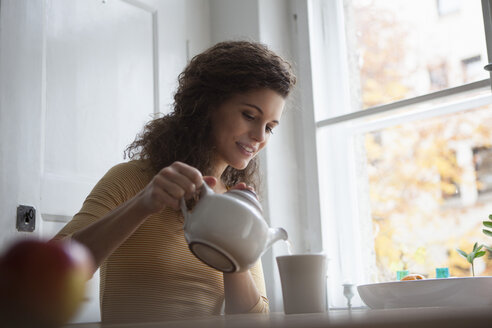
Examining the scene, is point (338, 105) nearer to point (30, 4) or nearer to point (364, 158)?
point (364, 158)

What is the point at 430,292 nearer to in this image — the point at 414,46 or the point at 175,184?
the point at 175,184

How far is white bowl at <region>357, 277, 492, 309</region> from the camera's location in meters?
1.12

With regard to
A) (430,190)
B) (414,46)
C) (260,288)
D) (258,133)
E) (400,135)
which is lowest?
(260,288)

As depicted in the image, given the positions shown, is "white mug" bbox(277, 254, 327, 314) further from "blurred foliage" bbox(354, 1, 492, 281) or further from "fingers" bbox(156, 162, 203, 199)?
"blurred foliage" bbox(354, 1, 492, 281)

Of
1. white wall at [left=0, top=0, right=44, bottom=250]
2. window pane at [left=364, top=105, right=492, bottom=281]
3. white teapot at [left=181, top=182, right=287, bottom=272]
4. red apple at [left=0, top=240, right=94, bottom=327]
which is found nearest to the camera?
red apple at [left=0, top=240, right=94, bottom=327]

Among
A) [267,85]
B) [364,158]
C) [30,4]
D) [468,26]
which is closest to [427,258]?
[364,158]

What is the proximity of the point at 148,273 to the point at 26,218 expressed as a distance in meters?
0.47

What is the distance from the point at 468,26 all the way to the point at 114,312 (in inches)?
57.7

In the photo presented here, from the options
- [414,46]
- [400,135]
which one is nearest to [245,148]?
[400,135]

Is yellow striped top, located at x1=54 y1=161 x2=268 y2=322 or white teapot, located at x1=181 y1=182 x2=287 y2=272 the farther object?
yellow striped top, located at x1=54 y1=161 x2=268 y2=322

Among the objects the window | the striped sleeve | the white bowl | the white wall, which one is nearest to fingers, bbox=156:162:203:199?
the white bowl

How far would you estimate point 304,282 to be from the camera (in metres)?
0.87

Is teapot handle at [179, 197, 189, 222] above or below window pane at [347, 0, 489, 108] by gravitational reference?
below

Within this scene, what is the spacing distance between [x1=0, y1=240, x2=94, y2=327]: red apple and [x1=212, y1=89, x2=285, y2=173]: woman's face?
987 millimetres
